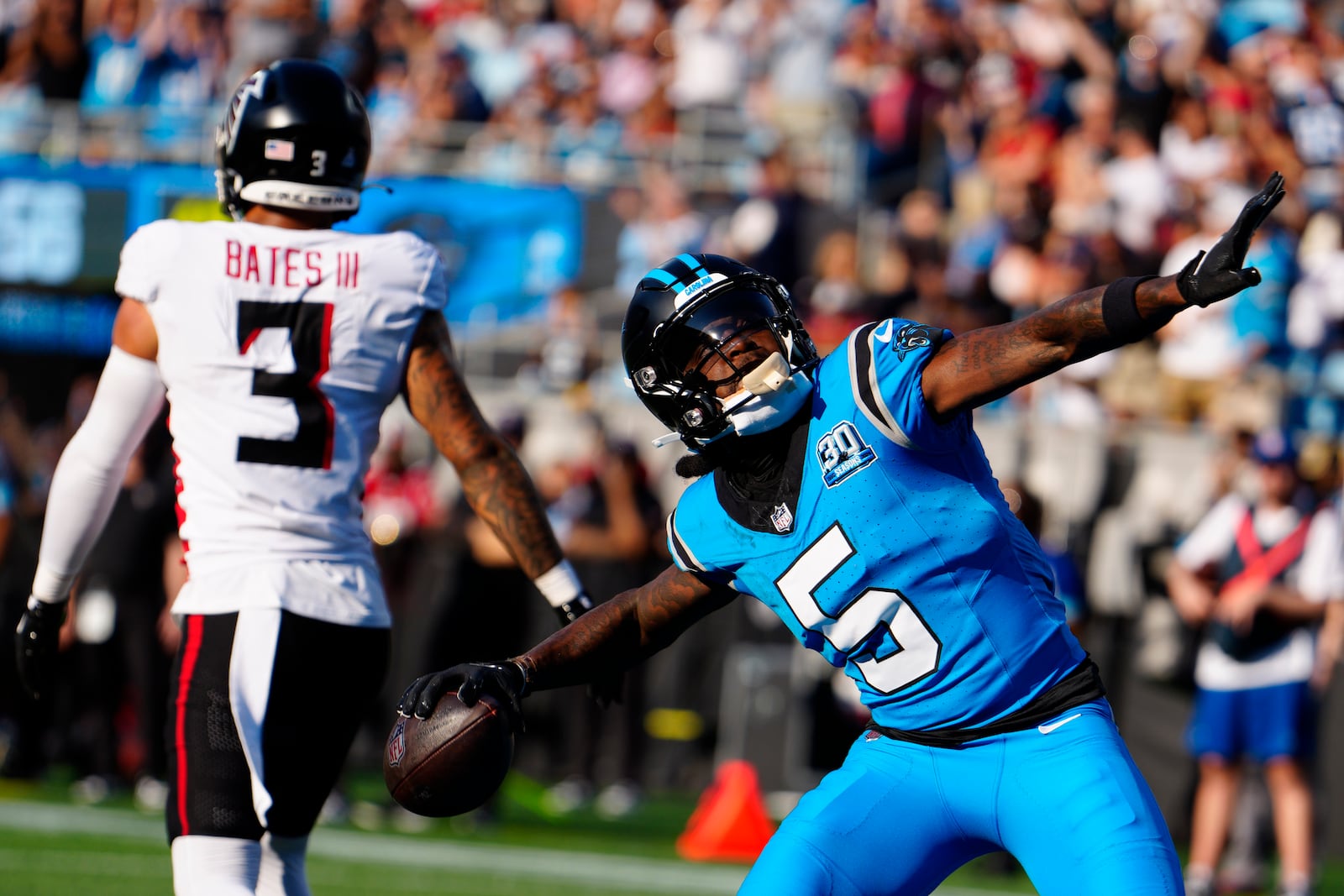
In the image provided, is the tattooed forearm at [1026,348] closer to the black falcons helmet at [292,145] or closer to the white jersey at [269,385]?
the white jersey at [269,385]

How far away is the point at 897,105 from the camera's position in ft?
40.3

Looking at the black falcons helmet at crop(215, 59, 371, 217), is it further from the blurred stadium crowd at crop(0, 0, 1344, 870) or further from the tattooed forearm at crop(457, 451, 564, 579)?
the blurred stadium crowd at crop(0, 0, 1344, 870)

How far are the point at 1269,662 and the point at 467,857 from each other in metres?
3.51

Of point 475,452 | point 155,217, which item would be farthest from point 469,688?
point 155,217

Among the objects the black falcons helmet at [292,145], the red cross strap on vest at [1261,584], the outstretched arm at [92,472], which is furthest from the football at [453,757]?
the red cross strap on vest at [1261,584]

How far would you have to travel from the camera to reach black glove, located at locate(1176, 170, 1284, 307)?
9.52ft

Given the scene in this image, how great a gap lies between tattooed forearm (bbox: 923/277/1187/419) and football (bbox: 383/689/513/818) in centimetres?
104

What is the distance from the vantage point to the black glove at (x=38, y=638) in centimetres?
409

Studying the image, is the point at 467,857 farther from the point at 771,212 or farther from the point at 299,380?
the point at 771,212

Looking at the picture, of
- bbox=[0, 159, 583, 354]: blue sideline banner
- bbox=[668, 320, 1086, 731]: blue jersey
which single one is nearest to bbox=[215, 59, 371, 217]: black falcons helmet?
bbox=[668, 320, 1086, 731]: blue jersey

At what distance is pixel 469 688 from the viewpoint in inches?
135

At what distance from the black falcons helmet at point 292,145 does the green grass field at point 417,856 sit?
142 inches

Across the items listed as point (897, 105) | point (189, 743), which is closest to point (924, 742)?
point (189, 743)

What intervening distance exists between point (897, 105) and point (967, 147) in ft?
2.02
